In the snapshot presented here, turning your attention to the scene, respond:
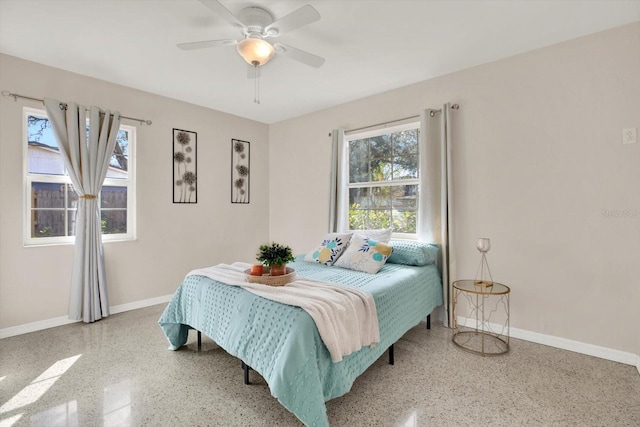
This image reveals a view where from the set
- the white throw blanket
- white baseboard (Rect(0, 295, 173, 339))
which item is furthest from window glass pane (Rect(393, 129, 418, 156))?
white baseboard (Rect(0, 295, 173, 339))

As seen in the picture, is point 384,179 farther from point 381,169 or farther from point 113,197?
point 113,197

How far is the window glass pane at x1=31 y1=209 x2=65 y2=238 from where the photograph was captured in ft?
9.55

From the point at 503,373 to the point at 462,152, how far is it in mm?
1923

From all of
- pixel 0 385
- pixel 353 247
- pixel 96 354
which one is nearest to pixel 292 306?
pixel 353 247

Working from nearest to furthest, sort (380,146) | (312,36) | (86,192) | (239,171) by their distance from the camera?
(312,36)
(86,192)
(380,146)
(239,171)

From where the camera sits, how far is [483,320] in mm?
2848

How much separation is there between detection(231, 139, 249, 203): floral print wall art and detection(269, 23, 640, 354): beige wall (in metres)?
2.55

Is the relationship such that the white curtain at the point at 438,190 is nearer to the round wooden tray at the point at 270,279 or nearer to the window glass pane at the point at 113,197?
the round wooden tray at the point at 270,279

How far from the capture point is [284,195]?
15.3 ft

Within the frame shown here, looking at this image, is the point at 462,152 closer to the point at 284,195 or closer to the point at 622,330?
the point at 622,330

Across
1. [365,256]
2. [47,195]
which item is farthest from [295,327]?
[47,195]

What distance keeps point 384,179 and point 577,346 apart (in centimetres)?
229

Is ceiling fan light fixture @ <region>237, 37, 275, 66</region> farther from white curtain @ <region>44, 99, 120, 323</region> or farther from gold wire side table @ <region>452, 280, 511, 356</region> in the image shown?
gold wire side table @ <region>452, 280, 511, 356</region>

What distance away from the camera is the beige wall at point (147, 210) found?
2740mm
